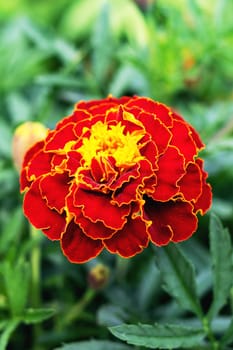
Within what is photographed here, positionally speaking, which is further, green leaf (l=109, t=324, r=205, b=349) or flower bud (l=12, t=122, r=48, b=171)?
flower bud (l=12, t=122, r=48, b=171)

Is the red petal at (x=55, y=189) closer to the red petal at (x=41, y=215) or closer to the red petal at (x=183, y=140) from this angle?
the red petal at (x=41, y=215)

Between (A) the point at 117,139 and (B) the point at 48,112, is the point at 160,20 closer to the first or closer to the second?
(B) the point at 48,112

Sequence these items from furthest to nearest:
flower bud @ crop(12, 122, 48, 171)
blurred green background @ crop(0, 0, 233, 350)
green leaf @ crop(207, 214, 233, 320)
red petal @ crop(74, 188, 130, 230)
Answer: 1. blurred green background @ crop(0, 0, 233, 350)
2. flower bud @ crop(12, 122, 48, 171)
3. green leaf @ crop(207, 214, 233, 320)
4. red petal @ crop(74, 188, 130, 230)

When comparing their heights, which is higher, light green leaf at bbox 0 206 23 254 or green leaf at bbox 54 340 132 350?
light green leaf at bbox 0 206 23 254

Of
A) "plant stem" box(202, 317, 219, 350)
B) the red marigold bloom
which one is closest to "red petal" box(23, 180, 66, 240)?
the red marigold bloom

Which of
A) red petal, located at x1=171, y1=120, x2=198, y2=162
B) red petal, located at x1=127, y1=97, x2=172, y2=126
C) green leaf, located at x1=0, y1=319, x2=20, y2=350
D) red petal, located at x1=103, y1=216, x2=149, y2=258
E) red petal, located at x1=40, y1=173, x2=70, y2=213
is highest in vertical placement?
red petal, located at x1=127, y1=97, x2=172, y2=126

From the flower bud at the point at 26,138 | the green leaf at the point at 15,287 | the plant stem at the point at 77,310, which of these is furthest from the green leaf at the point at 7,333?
the flower bud at the point at 26,138

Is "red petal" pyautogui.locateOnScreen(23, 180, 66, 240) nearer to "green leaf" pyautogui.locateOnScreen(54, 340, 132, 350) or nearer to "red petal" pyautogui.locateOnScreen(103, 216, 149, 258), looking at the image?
"red petal" pyautogui.locateOnScreen(103, 216, 149, 258)
